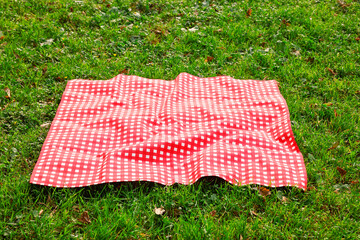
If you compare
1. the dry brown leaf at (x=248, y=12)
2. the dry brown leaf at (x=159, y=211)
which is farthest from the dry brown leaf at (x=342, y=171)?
the dry brown leaf at (x=248, y=12)

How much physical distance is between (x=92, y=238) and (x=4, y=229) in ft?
2.02

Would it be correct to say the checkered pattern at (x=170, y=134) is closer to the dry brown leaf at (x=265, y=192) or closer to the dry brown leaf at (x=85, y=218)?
the dry brown leaf at (x=265, y=192)

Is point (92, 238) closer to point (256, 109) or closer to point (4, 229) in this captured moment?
point (4, 229)

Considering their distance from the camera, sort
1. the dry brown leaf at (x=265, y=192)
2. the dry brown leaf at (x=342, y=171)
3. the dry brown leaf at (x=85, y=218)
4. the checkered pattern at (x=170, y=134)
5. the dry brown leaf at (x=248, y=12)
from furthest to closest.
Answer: the dry brown leaf at (x=248, y=12), the dry brown leaf at (x=342, y=171), the checkered pattern at (x=170, y=134), the dry brown leaf at (x=265, y=192), the dry brown leaf at (x=85, y=218)

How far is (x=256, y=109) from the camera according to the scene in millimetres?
4449

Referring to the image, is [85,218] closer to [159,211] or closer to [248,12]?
[159,211]

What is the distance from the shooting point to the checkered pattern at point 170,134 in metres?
3.53

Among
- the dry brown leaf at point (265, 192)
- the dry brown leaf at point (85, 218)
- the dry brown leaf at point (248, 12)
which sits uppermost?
the dry brown leaf at point (85, 218)

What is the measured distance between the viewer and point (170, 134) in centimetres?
400

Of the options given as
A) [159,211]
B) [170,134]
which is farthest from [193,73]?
[159,211]

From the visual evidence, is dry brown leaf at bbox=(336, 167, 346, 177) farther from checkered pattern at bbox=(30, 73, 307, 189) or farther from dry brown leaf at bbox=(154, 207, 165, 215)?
dry brown leaf at bbox=(154, 207, 165, 215)

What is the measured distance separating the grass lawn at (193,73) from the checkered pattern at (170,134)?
13cm

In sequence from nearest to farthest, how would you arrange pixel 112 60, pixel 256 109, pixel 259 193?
pixel 259 193
pixel 256 109
pixel 112 60

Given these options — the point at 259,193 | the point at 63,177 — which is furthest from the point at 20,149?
the point at 259,193
